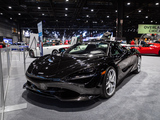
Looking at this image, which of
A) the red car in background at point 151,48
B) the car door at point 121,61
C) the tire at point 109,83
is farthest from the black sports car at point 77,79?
the red car in background at point 151,48

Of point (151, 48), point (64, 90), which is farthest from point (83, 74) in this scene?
point (151, 48)

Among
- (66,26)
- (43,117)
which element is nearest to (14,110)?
(43,117)

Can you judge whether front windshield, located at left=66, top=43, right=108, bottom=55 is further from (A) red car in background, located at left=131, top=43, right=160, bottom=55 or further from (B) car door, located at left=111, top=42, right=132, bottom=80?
(A) red car in background, located at left=131, top=43, right=160, bottom=55

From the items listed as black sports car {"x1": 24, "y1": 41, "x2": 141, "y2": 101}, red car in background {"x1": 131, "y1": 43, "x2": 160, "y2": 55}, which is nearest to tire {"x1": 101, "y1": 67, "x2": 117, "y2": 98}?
black sports car {"x1": 24, "y1": 41, "x2": 141, "y2": 101}

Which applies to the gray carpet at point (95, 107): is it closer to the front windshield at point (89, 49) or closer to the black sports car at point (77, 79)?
the black sports car at point (77, 79)

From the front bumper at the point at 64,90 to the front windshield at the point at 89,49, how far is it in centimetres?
103

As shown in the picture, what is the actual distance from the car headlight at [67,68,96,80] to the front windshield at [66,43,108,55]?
0.83 meters

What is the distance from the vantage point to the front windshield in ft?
9.77

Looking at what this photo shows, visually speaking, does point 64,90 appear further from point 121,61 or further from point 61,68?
point 121,61

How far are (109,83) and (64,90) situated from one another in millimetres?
925

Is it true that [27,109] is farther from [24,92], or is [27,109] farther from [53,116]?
[24,92]

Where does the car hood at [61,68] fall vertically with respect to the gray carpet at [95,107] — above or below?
above

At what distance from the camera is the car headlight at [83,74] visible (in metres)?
2.05

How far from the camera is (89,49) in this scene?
3.19m
